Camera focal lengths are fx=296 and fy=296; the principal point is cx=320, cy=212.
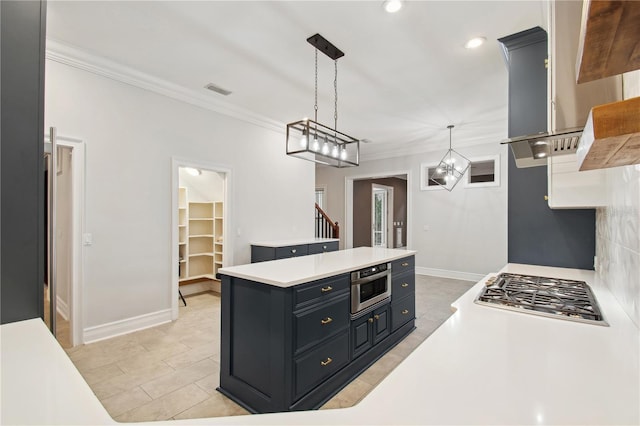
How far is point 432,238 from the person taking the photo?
6.37 m

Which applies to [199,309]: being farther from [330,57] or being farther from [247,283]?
[330,57]

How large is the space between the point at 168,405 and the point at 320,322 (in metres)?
1.19

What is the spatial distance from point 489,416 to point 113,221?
11.9 ft

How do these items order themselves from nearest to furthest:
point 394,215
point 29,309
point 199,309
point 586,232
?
1. point 29,309
2. point 586,232
3. point 199,309
4. point 394,215

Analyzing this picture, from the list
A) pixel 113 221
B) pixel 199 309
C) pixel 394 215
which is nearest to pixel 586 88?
pixel 113 221

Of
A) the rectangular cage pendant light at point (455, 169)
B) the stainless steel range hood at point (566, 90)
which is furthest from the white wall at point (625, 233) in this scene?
the rectangular cage pendant light at point (455, 169)

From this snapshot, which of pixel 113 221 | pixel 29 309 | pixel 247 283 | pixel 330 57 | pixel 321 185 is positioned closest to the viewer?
pixel 29 309

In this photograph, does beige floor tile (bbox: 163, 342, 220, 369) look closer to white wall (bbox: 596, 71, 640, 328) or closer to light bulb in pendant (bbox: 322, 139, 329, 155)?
light bulb in pendant (bbox: 322, 139, 329, 155)

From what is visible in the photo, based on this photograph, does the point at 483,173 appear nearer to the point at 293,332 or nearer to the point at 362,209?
the point at 362,209

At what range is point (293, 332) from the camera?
6.10 feet

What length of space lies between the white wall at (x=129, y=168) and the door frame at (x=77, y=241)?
45mm

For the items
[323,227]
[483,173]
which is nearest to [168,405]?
[323,227]

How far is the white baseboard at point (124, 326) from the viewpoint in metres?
3.02

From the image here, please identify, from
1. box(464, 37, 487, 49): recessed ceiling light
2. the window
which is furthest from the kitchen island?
the window
